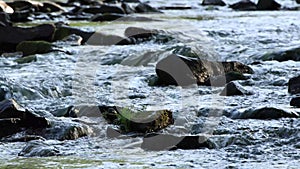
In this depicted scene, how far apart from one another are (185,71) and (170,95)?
553 millimetres

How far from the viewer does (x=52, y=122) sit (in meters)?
5.36

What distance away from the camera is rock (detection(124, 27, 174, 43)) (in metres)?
12.0

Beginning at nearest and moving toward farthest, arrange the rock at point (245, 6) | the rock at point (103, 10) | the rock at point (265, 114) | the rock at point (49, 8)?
the rock at point (265, 114) < the rock at point (103, 10) < the rock at point (245, 6) < the rock at point (49, 8)

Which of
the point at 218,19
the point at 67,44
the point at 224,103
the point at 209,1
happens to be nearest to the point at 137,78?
the point at 224,103

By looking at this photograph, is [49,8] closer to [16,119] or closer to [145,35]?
[145,35]

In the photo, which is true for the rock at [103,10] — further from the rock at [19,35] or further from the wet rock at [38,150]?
the wet rock at [38,150]

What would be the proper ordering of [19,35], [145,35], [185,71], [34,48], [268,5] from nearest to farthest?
[185,71] < [34,48] < [19,35] < [145,35] < [268,5]

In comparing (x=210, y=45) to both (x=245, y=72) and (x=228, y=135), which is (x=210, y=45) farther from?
(x=228, y=135)

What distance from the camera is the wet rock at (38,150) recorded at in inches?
180

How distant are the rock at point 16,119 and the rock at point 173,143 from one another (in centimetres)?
97

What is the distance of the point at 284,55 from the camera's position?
9148 millimetres

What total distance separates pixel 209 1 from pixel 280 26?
8692 millimetres

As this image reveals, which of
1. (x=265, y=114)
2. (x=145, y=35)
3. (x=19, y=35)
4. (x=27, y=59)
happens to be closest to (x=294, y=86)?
(x=265, y=114)

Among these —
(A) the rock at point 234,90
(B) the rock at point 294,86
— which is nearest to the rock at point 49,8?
(A) the rock at point 234,90
